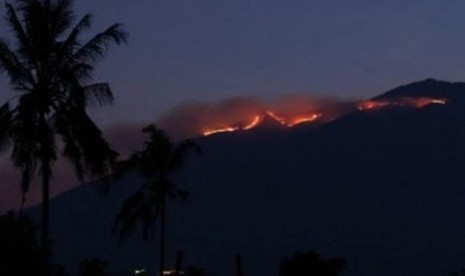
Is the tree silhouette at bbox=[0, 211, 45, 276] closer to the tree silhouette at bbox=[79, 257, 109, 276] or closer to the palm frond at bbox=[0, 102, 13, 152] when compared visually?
the palm frond at bbox=[0, 102, 13, 152]

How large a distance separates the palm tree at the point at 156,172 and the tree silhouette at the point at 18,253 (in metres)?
22.6

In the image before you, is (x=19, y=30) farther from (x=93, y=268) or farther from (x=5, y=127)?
(x=93, y=268)

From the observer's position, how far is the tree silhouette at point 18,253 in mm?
24562

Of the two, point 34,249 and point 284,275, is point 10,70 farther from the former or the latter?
point 284,275

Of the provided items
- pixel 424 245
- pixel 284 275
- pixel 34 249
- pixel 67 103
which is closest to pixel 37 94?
pixel 67 103

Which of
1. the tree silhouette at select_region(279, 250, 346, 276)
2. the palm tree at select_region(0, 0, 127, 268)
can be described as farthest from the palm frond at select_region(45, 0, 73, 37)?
the tree silhouette at select_region(279, 250, 346, 276)

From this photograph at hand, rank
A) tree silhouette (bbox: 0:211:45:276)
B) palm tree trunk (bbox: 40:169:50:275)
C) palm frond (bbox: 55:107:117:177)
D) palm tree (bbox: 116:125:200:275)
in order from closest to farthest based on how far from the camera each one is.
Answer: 1. tree silhouette (bbox: 0:211:45:276)
2. palm tree trunk (bbox: 40:169:50:275)
3. palm frond (bbox: 55:107:117:177)
4. palm tree (bbox: 116:125:200:275)

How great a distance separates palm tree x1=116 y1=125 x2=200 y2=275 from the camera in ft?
159

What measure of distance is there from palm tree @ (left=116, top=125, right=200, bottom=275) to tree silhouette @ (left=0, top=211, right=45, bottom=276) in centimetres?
2264

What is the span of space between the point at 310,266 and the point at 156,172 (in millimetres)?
10859

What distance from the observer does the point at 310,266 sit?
132 ft

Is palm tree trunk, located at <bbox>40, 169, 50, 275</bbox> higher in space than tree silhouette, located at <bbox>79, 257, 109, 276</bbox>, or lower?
lower

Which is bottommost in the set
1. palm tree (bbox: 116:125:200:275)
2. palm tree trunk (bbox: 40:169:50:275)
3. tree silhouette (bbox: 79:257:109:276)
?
palm tree trunk (bbox: 40:169:50:275)

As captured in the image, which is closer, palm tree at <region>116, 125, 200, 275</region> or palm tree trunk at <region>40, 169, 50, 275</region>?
palm tree trunk at <region>40, 169, 50, 275</region>
